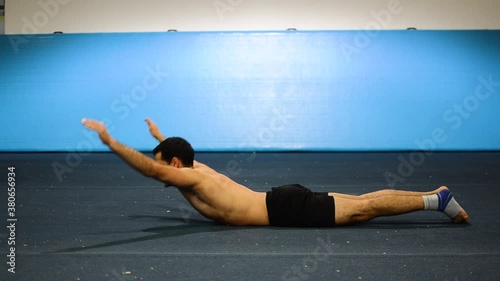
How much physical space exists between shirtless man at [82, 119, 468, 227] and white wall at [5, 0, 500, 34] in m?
7.05

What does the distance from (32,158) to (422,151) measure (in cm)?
588

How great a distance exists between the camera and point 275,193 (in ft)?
17.8

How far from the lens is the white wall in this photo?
40.0 ft

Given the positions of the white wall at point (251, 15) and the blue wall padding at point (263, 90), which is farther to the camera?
the white wall at point (251, 15)

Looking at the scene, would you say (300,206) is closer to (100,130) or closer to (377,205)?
(377,205)

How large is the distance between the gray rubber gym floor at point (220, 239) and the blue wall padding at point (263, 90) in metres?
3.22

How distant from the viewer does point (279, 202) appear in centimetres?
542

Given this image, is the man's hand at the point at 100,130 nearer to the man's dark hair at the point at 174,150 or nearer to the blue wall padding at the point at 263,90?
the man's dark hair at the point at 174,150

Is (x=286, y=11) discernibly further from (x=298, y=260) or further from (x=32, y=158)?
(x=298, y=260)

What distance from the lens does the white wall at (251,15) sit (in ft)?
40.0

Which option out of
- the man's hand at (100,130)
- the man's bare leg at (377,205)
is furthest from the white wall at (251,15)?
the man's hand at (100,130)

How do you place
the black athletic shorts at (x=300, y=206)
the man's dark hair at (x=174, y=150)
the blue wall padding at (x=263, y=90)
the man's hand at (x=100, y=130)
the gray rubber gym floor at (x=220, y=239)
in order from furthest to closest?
the blue wall padding at (x=263, y=90), the black athletic shorts at (x=300, y=206), the man's dark hair at (x=174, y=150), the man's hand at (x=100, y=130), the gray rubber gym floor at (x=220, y=239)

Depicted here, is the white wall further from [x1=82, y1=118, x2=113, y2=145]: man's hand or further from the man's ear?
[x1=82, y1=118, x2=113, y2=145]: man's hand

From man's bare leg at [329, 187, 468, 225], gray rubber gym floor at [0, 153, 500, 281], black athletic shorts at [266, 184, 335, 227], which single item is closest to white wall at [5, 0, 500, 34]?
gray rubber gym floor at [0, 153, 500, 281]
